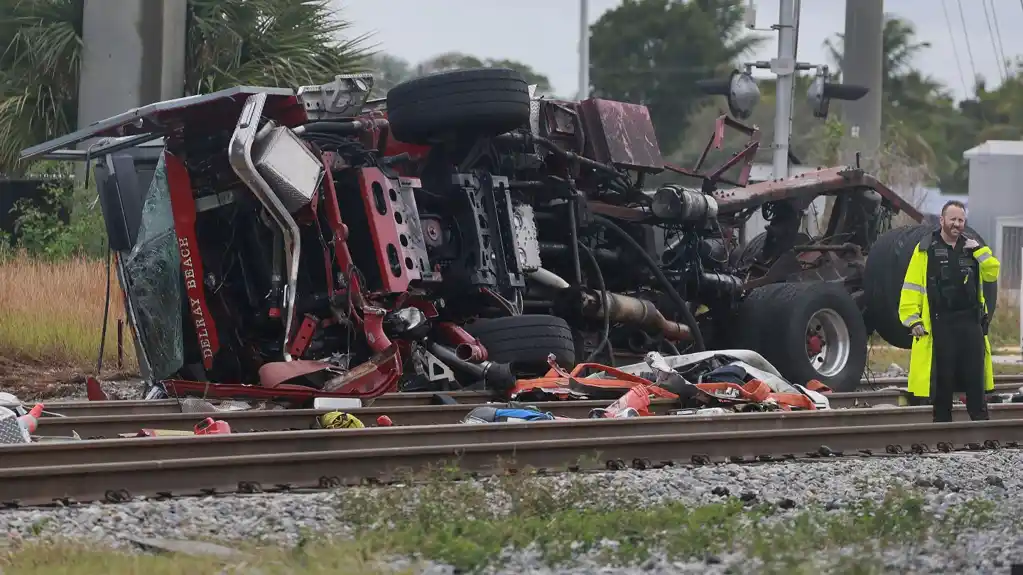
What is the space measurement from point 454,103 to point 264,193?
1713mm

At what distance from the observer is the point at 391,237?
11.7 m

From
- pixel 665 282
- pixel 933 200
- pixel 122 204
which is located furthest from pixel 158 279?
pixel 933 200

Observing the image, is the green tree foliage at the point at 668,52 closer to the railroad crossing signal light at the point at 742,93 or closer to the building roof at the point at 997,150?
the building roof at the point at 997,150

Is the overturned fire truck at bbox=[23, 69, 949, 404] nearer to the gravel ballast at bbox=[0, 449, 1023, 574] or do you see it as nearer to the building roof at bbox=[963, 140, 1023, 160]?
the gravel ballast at bbox=[0, 449, 1023, 574]

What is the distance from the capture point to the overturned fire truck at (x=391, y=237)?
11289mm

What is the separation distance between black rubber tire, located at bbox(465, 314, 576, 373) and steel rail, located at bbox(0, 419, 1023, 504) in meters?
2.56

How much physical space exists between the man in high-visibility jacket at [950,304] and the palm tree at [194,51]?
12596mm

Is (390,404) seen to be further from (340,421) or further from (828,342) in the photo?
(828,342)

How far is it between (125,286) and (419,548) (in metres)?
6.37

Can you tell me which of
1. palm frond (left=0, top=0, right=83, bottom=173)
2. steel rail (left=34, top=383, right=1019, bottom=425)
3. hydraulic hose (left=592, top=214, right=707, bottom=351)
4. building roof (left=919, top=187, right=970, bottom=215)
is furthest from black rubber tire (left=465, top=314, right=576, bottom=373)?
building roof (left=919, top=187, right=970, bottom=215)

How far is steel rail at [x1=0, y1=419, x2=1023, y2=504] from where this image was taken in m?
7.14

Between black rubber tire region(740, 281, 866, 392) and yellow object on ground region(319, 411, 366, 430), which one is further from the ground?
black rubber tire region(740, 281, 866, 392)

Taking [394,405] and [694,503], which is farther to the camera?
[394,405]

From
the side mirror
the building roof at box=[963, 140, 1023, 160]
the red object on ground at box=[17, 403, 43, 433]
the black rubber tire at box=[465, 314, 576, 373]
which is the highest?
the building roof at box=[963, 140, 1023, 160]
